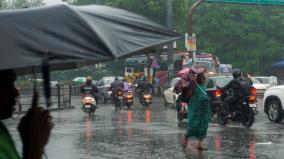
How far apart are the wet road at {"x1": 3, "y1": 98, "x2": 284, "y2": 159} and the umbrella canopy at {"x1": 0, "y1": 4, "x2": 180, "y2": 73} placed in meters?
7.11

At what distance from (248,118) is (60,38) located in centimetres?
1408

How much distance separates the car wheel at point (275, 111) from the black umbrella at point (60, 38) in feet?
48.1

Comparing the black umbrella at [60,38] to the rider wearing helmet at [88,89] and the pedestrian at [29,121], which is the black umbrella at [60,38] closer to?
the pedestrian at [29,121]

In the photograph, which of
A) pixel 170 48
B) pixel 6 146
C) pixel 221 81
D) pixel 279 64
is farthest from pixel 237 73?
pixel 279 64

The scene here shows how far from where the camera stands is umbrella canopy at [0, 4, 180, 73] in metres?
3.04

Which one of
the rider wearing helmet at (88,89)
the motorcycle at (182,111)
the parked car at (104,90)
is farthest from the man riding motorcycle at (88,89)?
the parked car at (104,90)

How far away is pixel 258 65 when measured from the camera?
50.9m

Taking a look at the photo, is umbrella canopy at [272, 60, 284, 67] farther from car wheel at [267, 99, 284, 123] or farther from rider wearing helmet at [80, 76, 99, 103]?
car wheel at [267, 99, 284, 123]

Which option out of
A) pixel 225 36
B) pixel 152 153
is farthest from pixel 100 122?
pixel 225 36

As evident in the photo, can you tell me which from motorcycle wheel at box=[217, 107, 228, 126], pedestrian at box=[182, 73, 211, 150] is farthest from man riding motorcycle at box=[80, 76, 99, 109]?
pedestrian at box=[182, 73, 211, 150]

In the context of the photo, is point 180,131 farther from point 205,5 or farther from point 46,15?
point 205,5

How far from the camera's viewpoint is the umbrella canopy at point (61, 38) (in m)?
3.04

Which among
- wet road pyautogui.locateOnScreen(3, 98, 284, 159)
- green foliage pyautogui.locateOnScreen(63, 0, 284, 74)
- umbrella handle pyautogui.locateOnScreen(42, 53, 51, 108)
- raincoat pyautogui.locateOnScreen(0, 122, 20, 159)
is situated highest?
green foliage pyautogui.locateOnScreen(63, 0, 284, 74)

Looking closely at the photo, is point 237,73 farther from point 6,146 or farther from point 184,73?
point 6,146
